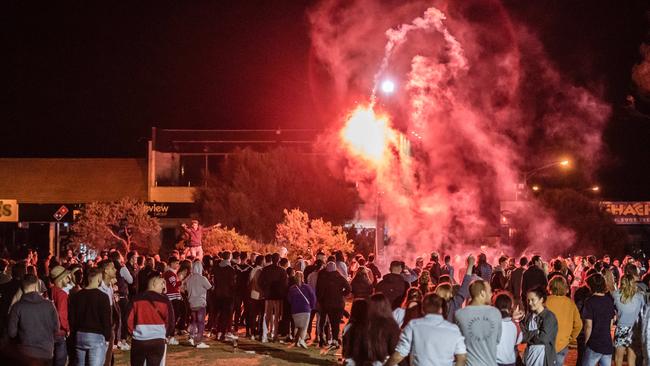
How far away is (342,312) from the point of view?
674 inches

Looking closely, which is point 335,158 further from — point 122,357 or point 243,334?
point 122,357

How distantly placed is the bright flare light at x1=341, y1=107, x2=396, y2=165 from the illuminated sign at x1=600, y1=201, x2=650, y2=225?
75.0 feet

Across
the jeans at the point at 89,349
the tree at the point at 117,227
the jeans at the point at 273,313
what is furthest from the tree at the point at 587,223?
the jeans at the point at 89,349

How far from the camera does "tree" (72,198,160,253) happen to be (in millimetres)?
43469

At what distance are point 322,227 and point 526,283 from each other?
18664 millimetres

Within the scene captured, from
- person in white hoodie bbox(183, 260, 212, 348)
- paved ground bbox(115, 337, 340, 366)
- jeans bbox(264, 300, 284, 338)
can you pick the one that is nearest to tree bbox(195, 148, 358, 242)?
jeans bbox(264, 300, 284, 338)

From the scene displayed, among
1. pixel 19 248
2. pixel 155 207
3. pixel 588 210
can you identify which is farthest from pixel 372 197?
pixel 19 248

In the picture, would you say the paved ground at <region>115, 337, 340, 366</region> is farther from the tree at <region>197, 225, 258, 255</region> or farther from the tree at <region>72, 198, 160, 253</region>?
the tree at <region>72, 198, 160, 253</region>

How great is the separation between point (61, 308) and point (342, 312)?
6.98m

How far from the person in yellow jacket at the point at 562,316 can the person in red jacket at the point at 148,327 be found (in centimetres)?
499

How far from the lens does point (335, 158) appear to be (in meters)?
47.8

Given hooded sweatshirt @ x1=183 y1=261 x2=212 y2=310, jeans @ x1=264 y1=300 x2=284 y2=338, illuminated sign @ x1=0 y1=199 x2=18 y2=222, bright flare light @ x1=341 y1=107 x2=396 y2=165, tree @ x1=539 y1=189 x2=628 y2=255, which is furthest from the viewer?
tree @ x1=539 y1=189 x2=628 y2=255

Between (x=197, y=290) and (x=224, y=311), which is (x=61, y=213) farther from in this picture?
(x=197, y=290)

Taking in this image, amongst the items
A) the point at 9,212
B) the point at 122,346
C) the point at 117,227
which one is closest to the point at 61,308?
the point at 122,346
